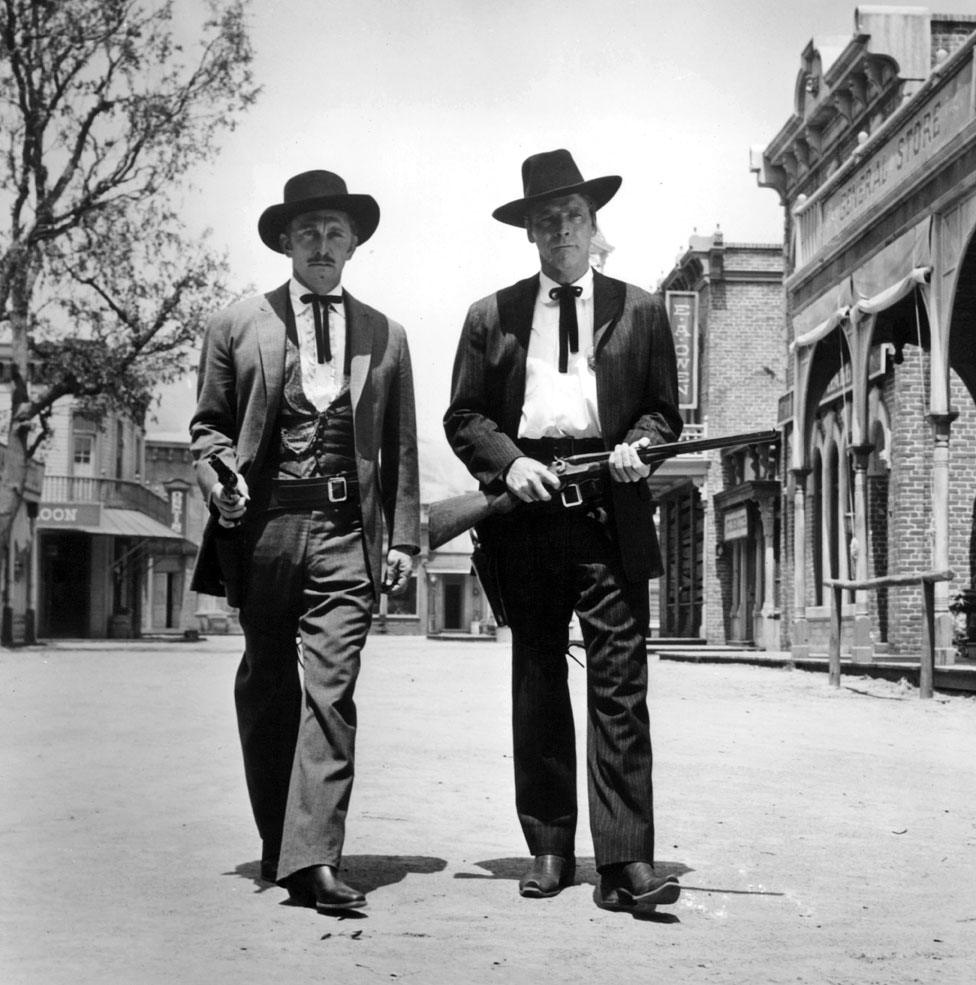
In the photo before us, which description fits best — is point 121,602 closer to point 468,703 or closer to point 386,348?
point 468,703

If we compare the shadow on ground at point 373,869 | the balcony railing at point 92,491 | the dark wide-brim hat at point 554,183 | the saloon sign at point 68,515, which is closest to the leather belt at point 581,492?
the dark wide-brim hat at point 554,183

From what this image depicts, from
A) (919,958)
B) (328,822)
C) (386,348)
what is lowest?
(919,958)

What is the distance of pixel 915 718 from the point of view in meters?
11.8

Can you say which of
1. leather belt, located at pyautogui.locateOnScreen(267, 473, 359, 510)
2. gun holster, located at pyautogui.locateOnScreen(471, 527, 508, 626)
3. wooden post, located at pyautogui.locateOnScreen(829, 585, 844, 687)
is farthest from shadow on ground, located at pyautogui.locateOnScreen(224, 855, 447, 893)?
wooden post, located at pyautogui.locateOnScreen(829, 585, 844, 687)

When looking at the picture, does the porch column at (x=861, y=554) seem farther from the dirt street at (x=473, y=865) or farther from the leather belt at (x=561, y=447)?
the leather belt at (x=561, y=447)

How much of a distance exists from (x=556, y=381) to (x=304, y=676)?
1165 millimetres

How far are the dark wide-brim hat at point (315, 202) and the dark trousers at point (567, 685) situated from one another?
3.45 feet

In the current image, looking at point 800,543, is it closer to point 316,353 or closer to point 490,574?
point 490,574

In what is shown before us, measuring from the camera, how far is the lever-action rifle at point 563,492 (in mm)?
4773

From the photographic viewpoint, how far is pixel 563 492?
4816mm

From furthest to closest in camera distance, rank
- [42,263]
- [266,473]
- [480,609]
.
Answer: [480,609] < [42,263] < [266,473]

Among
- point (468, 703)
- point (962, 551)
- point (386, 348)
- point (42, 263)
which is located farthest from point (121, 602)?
point (386, 348)

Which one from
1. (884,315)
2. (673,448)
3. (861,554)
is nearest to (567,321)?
(673,448)

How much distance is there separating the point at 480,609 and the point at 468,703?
6048cm
